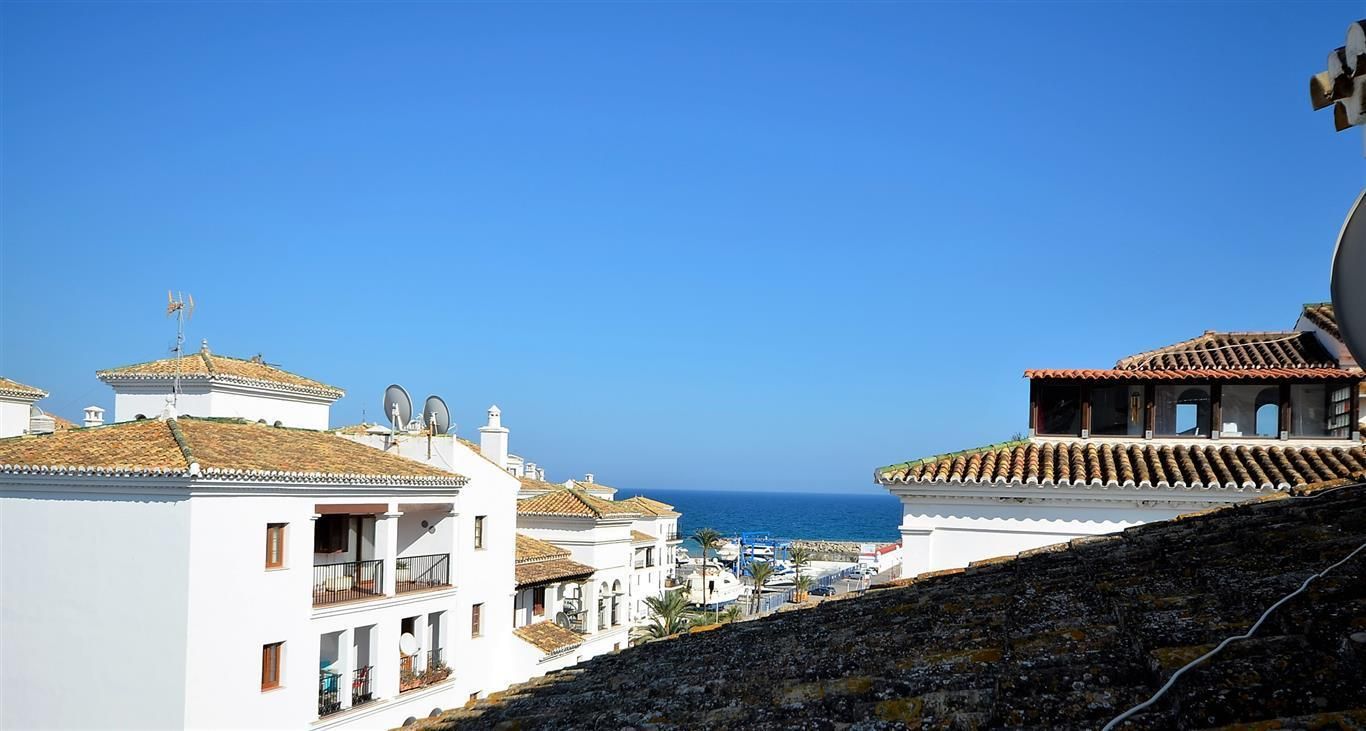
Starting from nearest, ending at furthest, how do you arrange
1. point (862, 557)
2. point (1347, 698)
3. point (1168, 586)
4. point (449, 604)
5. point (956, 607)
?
point (1347, 698) → point (1168, 586) → point (956, 607) → point (449, 604) → point (862, 557)

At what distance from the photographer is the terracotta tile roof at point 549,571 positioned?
40.0m

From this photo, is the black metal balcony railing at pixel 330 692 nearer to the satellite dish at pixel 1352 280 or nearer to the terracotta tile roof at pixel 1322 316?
the terracotta tile roof at pixel 1322 316

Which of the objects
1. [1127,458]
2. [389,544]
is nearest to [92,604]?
[389,544]

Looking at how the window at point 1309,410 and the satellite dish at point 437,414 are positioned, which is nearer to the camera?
the window at point 1309,410

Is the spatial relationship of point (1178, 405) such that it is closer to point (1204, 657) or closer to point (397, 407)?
point (1204, 657)

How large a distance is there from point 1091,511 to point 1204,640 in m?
13.0

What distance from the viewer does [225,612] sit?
81.5 ft

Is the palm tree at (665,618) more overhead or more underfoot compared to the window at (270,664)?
more underfoot

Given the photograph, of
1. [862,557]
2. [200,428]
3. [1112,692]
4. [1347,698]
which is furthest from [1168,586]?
[862,557]

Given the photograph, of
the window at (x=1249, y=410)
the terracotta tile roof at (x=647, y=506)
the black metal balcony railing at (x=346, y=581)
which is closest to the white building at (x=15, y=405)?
the black metal balcony railing at (x=346, y=581)

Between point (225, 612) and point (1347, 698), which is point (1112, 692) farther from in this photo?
point (225, 612)

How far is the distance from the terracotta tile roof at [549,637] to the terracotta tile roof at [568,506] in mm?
6683

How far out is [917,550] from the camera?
17.3m

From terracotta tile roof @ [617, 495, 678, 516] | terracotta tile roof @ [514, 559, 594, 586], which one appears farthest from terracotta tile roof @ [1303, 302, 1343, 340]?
terracotta tile roof @ [617, 495, 678, 516]
